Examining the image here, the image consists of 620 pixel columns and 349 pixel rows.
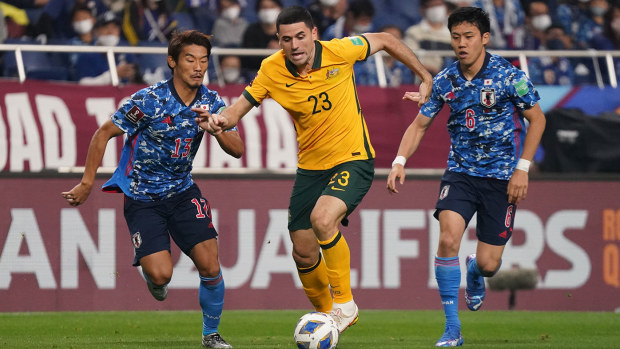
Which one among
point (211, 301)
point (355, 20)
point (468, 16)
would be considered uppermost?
point (468, 16)

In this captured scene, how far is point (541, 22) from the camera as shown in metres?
16.6

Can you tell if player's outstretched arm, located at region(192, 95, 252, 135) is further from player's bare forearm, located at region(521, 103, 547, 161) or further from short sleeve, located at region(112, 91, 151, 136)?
player's bare forearm, located at region(521, 103, 547, 161)

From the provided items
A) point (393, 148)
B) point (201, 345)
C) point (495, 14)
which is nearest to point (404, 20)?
point (495, 14)

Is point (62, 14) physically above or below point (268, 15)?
above

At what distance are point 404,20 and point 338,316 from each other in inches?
337

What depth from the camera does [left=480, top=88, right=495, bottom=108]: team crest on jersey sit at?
844 cm

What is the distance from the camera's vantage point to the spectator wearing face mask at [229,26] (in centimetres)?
1471

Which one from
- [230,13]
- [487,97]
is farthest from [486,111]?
[230,13]

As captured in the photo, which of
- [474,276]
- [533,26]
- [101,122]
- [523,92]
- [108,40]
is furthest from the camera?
[533,26]

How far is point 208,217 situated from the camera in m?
8.49

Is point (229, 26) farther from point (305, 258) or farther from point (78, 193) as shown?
point (78, 193)

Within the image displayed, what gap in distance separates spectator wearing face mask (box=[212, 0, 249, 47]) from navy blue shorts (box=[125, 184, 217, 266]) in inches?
255

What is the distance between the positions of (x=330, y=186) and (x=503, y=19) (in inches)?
350

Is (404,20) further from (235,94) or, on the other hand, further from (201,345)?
(201,345)
